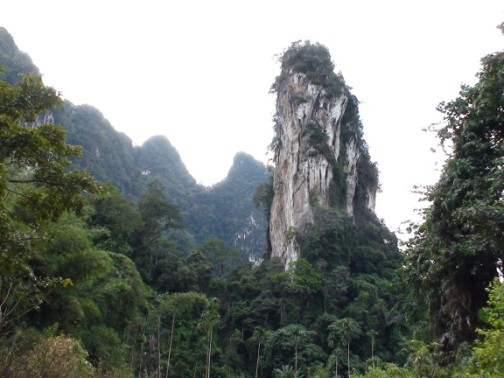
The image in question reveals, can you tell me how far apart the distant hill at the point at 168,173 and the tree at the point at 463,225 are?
48356 millimetres

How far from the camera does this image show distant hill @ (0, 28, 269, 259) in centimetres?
5781

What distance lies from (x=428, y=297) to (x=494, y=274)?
1170mm

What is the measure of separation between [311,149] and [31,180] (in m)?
33.9

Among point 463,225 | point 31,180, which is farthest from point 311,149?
point 31,180

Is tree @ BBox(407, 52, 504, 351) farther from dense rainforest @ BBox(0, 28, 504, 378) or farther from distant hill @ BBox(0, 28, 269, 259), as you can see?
distant hill @ BBox(0, 28, 269, 259)

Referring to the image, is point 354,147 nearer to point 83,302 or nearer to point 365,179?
point 365,179

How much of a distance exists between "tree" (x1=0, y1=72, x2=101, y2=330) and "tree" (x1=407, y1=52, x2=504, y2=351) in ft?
17.9

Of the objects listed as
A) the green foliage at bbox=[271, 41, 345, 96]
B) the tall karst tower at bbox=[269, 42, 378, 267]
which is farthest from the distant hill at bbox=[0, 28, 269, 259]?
the green foliage at bbox=[271, 41, 345, 96]

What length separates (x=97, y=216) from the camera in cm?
2667

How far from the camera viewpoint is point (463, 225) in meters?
7.78

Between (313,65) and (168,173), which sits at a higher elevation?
(313,65)

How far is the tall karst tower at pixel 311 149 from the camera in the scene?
123ft

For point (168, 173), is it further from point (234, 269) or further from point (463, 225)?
point (463, 225)

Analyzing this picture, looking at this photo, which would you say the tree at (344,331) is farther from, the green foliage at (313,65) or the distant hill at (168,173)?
the distant hill at (168,173)
